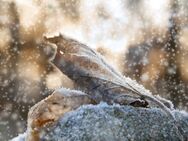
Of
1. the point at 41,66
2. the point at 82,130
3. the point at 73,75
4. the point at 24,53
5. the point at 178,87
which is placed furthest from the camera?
the point at 24,53

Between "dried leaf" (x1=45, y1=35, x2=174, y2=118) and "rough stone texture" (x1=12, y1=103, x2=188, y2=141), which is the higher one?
"dried leaf" (x1=45, y1=35, x2=174, y2=118)

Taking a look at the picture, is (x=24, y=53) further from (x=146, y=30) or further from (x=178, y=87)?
(x=178, y=87)

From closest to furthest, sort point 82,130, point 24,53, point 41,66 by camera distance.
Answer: point 82,130 → point 41,66 → point 24,53

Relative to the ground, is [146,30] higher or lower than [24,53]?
higher

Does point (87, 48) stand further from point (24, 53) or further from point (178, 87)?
point (24, 53)

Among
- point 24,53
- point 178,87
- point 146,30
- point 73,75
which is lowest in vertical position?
point 73,75

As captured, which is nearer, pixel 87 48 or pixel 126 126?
pixel 126 126

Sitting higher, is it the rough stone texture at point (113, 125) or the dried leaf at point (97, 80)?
the dried leaf at point (97, 80)

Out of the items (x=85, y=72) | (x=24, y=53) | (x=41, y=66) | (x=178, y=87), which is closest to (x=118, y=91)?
(x=85, y=72)
